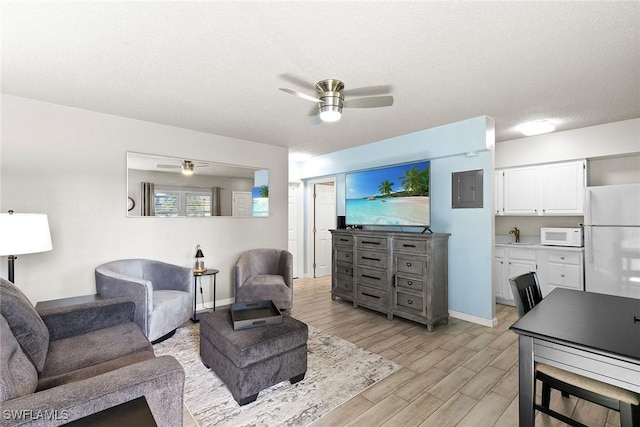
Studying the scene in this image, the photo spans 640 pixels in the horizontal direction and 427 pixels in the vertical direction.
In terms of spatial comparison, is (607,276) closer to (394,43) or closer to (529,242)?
(529,242)

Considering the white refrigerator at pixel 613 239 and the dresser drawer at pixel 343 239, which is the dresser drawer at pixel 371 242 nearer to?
the dresser drawer at pixel 343 239

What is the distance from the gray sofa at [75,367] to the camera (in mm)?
1110

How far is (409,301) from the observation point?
3539 millimetres

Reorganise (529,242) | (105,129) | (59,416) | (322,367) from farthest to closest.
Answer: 1. (529,242)
2. (105,129)
3. (322,367)
4. (59,416)

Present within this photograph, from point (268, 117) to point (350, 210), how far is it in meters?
1.99

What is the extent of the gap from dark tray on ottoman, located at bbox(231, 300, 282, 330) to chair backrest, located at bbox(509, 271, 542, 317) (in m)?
1.63

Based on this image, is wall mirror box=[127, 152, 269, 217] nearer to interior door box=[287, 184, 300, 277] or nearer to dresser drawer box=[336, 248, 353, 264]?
dresser drawer box=[336, 248, 353, 264]

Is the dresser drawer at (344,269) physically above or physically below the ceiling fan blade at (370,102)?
below

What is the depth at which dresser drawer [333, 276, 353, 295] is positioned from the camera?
14.1 feet

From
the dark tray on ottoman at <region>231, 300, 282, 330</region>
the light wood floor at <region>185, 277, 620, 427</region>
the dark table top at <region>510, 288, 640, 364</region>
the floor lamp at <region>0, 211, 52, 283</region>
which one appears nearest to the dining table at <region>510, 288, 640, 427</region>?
the dark table top at <region>510, 288, 640, 364</region>

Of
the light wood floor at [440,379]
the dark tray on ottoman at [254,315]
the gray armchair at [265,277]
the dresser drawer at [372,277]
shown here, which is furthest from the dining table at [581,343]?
the gray armchair at [265,277]

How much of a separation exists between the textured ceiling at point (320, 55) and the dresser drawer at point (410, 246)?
145 cm

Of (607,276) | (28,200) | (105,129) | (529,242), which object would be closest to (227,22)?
(105,129)

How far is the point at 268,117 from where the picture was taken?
3.41 m
